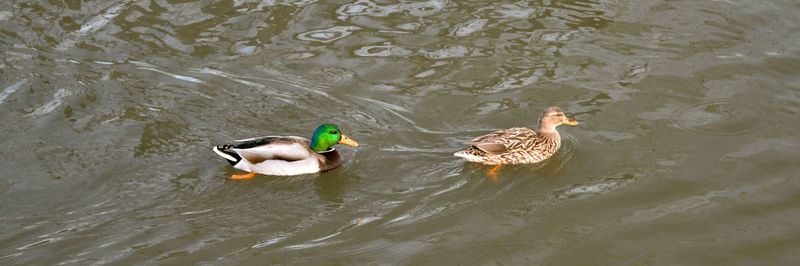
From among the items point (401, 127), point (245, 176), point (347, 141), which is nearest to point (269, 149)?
point (245, 176)

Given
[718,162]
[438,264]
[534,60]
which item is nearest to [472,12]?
[534,60]

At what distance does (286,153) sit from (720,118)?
4378 millimetres

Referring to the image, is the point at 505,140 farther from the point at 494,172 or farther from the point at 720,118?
the point at 720,118

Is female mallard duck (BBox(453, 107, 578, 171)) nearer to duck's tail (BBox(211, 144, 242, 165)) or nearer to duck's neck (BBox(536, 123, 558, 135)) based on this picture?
duck's neck (BBox(536, 123, 558, 135))

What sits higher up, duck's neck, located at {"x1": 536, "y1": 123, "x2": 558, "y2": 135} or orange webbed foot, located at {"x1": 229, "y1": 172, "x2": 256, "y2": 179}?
duck's neck, located at {"x1": 536, "y1": 123, "x2": 558, "y2": 135}

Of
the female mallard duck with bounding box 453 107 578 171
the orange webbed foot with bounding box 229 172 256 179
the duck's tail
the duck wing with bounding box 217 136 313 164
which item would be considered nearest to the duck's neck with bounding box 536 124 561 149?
the female mallard duck with bounding box 453 107 578 171

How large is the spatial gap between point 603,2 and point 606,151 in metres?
4.24

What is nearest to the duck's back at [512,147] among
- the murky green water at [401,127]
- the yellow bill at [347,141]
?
the murky green water at [401,127]

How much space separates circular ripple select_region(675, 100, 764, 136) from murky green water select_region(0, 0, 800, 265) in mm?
27

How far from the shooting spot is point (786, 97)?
29.0ft

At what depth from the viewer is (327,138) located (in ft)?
26.2

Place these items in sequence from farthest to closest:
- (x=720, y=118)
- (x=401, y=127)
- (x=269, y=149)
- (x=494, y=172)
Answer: (x=401, y=127) < (x=720, y=118) < (x=269, y=149) < (x=494, y=172)

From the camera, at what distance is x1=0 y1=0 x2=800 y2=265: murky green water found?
6453 mm

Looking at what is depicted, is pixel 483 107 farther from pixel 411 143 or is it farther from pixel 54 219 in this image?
pixel 54 219
